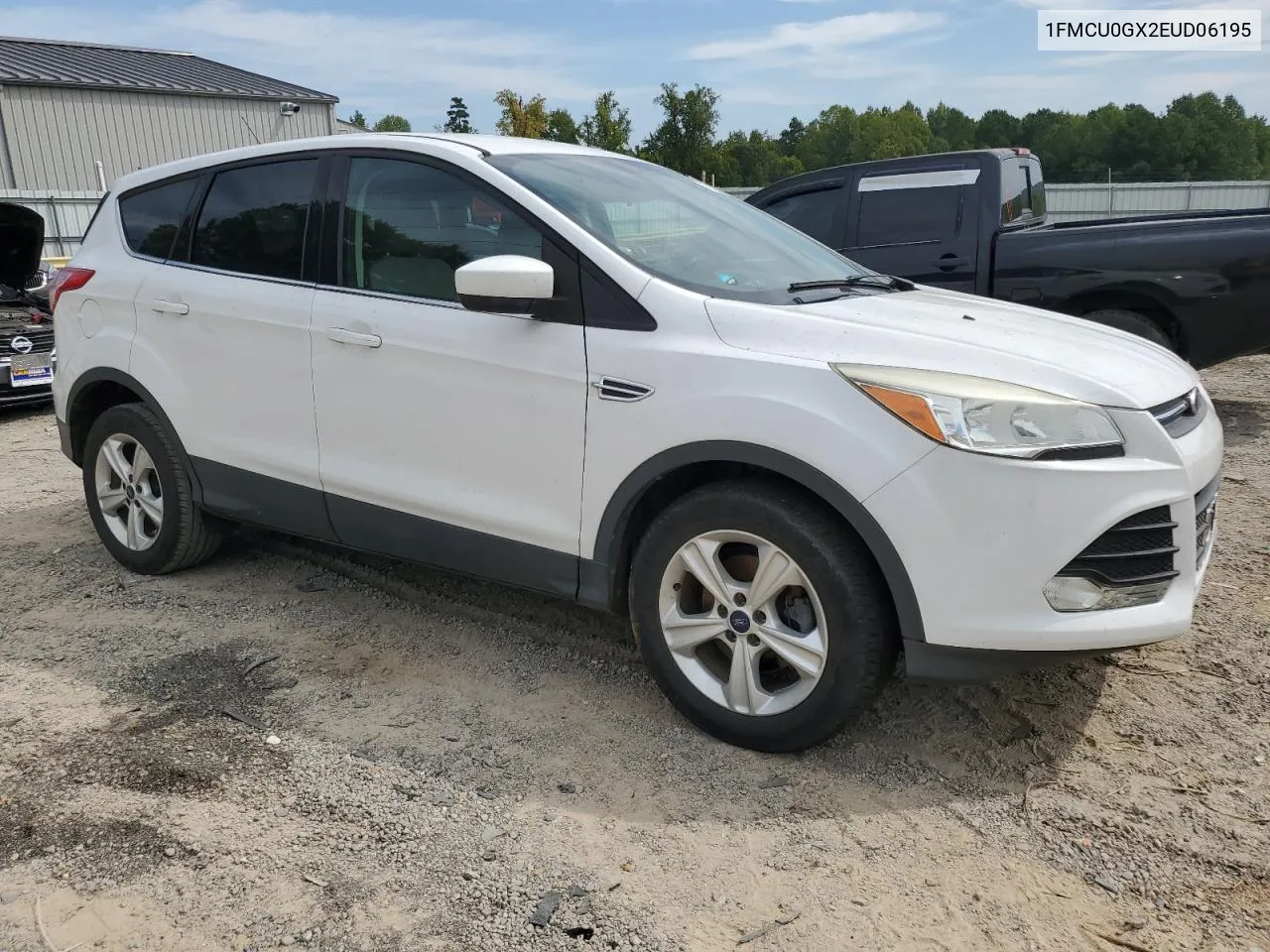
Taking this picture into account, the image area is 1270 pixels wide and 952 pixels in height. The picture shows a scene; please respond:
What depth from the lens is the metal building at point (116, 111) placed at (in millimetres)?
27875

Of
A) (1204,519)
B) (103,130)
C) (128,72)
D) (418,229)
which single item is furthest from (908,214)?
(128,72)

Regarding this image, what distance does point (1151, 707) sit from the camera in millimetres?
3328

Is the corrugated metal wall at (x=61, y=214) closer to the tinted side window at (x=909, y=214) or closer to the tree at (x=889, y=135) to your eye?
the tinted side window at (x=909, y=214)

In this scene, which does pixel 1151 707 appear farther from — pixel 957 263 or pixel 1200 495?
pixel 957 263

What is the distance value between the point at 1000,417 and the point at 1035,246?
5.10m

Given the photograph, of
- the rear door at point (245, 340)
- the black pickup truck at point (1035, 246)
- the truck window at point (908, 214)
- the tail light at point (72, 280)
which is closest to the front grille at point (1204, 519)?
the rear door at point (245, 340)

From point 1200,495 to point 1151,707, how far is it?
82cm

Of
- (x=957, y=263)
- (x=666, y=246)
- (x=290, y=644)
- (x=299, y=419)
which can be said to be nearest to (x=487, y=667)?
(x=290, y=644)

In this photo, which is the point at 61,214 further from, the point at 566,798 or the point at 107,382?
the point at 566,798

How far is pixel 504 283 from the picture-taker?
10.1 feet

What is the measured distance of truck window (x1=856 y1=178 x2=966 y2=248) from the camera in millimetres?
7559

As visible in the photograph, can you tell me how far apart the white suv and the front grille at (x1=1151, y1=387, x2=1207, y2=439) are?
19 millimetres

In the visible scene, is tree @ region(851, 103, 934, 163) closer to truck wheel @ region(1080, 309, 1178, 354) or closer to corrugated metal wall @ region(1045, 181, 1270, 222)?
corrugated metal wall @ region(1045, 181, 1270, 222)

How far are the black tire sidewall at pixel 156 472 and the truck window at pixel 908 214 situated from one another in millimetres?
5351
